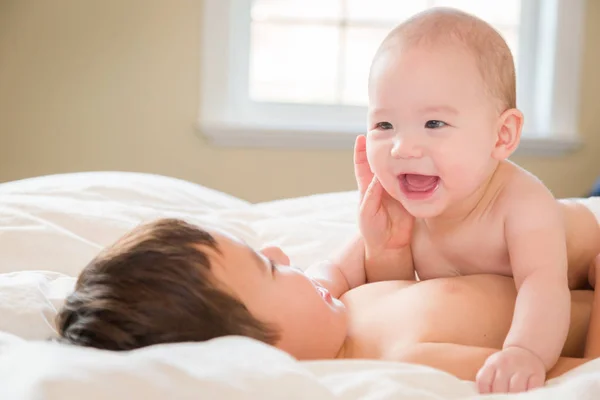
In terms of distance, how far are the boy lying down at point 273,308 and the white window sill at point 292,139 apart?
5.34 ft

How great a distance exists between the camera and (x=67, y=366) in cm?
56

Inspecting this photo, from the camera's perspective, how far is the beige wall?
2564 mm

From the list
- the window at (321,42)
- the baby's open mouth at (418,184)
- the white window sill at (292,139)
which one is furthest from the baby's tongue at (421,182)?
the window at (321,42)

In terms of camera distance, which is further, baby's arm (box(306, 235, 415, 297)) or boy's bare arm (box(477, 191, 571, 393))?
baby's arm (box(306, 235, 415, 297))

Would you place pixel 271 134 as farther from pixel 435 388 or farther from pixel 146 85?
pixel 435 388

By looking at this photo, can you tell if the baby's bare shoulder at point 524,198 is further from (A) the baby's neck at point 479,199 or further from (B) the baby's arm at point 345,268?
(B) the baby's arm at point 345,268

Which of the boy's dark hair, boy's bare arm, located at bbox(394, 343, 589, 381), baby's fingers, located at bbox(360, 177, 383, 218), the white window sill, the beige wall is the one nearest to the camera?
the boy's dark hair

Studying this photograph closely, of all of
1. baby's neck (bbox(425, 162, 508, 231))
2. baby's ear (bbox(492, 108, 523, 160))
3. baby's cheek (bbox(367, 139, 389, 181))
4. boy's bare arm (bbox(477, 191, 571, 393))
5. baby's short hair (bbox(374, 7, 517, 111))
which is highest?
baby's short hair (bbox(374, 7, 517, 111))

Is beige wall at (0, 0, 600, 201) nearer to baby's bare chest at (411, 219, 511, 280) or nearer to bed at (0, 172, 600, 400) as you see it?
bed at (0, 172, 600, 400)

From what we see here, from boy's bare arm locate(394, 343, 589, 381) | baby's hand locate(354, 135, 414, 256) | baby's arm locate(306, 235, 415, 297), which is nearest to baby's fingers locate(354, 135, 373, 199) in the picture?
baby's hand locate(354, 135, 414, 256)

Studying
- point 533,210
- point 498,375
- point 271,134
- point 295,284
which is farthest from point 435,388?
point 271,134

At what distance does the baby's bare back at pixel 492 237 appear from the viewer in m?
1.02

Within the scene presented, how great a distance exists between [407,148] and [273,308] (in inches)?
11.0

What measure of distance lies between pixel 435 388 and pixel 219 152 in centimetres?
206
